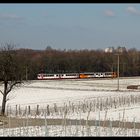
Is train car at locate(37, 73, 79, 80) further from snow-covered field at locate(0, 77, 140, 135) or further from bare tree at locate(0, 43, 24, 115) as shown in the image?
bare tree at locate(0, 43, 24, 115)

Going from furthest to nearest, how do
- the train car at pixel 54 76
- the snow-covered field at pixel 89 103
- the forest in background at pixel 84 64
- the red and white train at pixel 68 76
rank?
the forest in background at pixel 84 64, the red and white train at pixel 68 76, the train car at pixel 54 76, the snow-covered field at pixel 89 103

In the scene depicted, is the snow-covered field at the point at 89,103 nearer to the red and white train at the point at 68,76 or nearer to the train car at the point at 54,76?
the train car at the point at 54,76

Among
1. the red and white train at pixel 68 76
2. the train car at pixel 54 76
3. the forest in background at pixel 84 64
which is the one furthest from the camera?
the forest in background at pixel 84 64

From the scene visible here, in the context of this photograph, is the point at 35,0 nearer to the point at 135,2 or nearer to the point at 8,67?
the point at 135,2

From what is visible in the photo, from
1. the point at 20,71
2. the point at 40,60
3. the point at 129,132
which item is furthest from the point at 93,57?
the point at 129,132

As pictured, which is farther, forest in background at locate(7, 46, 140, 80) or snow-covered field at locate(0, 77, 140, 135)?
forest in background at locate(7, 46, 140, 80)

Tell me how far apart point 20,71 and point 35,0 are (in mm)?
29284

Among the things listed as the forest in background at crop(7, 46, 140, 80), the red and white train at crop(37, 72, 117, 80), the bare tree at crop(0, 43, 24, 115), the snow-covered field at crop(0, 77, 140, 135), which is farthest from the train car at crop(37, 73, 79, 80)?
the bare tree at crop(0, 43, 24, 115)

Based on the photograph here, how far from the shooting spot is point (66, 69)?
139875mm

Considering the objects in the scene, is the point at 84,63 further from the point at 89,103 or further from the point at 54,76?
the point at 89,103

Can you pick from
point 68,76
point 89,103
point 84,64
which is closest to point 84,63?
point 84,64

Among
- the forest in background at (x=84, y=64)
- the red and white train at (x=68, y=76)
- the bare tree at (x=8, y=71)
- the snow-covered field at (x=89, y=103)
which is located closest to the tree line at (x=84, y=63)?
the forest in background at (x=84, y=64)

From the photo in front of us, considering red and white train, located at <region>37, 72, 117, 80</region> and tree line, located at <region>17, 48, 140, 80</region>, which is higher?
tree line, located at <region>17, 48, 140, 80</region>

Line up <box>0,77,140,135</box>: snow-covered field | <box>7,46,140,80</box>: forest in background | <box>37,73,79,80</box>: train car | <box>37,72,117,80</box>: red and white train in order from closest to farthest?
<box>0,77,140,135</box>: snow-covered field, <box>37,73,79,80</box>: train car, <box>37,72,117,80</box>: red and white train, <box>7,46,140,80</box>: forest in background
